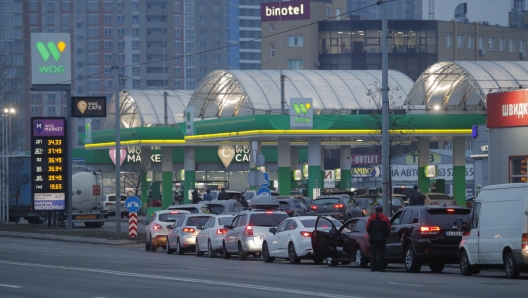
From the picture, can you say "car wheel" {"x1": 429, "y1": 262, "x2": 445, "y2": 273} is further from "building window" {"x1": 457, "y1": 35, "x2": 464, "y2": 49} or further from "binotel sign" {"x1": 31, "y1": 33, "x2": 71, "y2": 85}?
"building window" {"x1": 457, "y1": 35, "x2": 464, "y2": 49}

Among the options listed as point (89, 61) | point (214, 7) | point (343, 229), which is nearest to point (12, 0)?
point (89, 61)

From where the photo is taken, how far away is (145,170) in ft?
246

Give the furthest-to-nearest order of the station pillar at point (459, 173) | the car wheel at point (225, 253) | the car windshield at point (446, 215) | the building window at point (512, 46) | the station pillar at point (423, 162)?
the building window at point (512, 46), the station pillar at point (423, 162), the station pillar at point (459, 173), the car wheel at point (225, 253), the car windshield at point (446, 215)

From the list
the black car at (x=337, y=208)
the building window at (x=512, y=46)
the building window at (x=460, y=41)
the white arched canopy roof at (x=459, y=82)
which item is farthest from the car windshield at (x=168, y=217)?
the building window at (x=512, y=46)

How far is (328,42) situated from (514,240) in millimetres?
106688

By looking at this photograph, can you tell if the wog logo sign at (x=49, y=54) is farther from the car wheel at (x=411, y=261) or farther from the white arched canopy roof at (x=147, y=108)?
the car wheel at (x=411, y=261)

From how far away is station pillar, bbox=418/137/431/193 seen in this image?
2350 inches

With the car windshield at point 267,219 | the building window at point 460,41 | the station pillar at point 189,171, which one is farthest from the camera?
the building window at point 460,41

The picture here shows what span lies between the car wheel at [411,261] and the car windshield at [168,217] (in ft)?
46.1

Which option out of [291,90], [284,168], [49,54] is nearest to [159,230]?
[49,54]

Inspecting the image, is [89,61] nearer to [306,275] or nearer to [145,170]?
[145,170]

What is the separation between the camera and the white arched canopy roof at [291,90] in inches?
2325

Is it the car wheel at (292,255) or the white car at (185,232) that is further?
the white car at (185,232)

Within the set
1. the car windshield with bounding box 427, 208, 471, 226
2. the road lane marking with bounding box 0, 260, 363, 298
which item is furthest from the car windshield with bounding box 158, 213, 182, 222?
the car windshield with bounding box 427, 208, 471, 226
